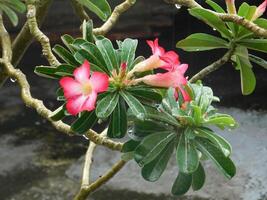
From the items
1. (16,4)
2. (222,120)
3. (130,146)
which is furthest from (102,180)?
(16,4)

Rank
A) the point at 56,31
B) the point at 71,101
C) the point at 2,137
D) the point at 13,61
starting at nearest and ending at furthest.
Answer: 1. the point at 71,101
2. the point at 13,61
3. the point at 2,137
4. the point at 56,31

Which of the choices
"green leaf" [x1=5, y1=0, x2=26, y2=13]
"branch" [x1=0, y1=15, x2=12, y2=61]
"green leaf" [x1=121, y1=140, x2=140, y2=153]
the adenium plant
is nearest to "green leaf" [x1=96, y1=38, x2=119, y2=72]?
the adenium plant

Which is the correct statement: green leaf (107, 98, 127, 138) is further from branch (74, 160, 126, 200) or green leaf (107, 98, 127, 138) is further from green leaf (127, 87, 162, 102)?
branch (74, 160, 126, 200)

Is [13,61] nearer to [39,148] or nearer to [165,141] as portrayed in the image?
[165,141]

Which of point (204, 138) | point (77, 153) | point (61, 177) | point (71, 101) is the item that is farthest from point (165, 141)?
point (77, 153)

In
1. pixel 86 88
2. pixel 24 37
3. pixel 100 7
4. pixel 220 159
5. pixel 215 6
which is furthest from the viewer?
pixel 24 37

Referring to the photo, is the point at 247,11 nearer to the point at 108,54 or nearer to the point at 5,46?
the point at 108,54
